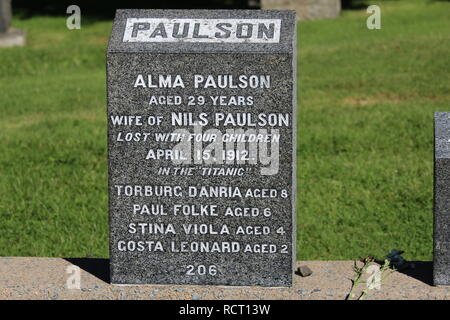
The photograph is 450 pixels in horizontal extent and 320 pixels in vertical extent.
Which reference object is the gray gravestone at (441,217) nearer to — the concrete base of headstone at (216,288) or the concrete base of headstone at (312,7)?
the concrete base of headstone at (216,288)

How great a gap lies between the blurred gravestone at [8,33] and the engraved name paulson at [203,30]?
11.2m

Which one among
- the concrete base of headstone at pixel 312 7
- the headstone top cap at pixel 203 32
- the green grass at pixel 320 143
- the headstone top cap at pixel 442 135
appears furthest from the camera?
the concrete base of headstone at pixel 312 7

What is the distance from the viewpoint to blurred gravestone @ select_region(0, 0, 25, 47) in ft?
55.6

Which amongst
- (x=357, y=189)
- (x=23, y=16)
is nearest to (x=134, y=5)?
(x=23, y=16)

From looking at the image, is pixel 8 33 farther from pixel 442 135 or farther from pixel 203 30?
pixel 442 135

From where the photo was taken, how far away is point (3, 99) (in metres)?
13.3

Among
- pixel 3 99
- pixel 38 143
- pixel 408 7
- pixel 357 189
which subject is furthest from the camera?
pixel 408 7

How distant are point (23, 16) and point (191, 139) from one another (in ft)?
54.0

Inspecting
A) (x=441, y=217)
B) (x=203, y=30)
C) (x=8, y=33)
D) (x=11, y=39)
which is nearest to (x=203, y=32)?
(x=203, y=30)

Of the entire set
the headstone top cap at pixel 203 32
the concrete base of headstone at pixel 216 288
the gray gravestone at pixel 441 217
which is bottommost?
the concrete base of headstone at pixel 216 288

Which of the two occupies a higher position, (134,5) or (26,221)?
(134,5)

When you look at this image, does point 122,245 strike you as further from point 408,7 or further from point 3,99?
point 408,7

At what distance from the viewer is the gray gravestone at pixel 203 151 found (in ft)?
19.5

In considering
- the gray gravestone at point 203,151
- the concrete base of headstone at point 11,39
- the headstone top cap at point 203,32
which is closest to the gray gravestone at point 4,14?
the concrete base of headstone at point 11,39
